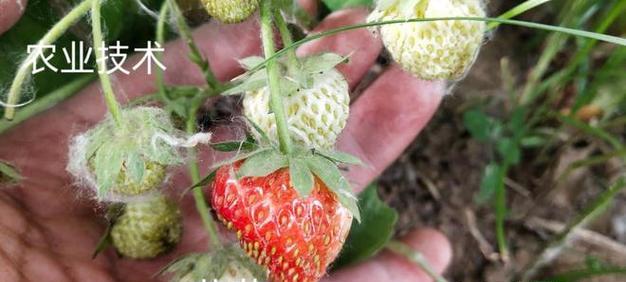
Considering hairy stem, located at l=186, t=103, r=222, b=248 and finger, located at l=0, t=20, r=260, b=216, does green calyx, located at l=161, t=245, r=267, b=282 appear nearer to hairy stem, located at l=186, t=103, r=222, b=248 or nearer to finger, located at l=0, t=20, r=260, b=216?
hairy stem, located at l=186, t=103, r=222, b=248

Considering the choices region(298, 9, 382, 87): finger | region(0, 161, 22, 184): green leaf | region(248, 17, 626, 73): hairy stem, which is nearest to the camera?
region(248, 17, 626, 73): hairy stem

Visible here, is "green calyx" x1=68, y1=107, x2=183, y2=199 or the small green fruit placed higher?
"green calyx" x1=68, y1=107, x2=183, y2=199

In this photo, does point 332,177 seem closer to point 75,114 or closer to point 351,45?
point 351,45

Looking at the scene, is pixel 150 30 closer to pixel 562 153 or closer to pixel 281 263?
pixel 281 263

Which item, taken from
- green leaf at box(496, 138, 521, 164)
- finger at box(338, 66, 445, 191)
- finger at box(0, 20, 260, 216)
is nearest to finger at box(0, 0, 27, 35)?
finger at box(0, 20, 260, 216)

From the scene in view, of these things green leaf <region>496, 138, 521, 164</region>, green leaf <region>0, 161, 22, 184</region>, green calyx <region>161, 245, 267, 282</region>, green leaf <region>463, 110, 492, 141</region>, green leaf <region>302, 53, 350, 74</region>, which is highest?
green leaf <region>302, 53, 350, 74</region>

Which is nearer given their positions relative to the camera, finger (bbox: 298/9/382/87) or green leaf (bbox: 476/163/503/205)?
finger (bbox: 298/9/382/87)

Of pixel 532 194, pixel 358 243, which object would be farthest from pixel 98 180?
pixel 532 194

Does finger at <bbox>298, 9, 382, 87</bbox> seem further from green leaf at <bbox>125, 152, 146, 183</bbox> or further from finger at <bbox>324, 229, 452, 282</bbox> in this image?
green leaf at <bbox>125, 152, 146, 183</bbox>

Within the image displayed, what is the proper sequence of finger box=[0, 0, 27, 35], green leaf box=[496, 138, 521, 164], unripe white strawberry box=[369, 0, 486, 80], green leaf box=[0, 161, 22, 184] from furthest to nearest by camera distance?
green leaf box=[496, 138, 521, 164]
finger box=[0, 0, 27, 35]
green leaf box=[0, 161, 22, 184]
unripe white strawberry box=[369, 0, 486, 80]
